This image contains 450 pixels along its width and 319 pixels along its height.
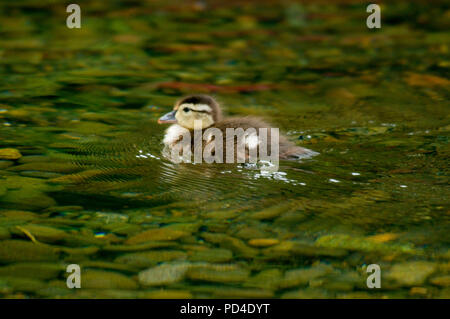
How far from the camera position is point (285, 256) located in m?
4.34

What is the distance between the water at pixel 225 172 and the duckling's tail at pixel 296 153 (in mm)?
75

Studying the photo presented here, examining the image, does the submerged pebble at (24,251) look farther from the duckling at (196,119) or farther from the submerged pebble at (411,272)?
the duckling at (196,119)

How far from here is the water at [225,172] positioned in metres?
4.20

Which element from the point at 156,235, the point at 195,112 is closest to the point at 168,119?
the point at 195,112

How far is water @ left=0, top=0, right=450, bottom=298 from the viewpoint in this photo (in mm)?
4195

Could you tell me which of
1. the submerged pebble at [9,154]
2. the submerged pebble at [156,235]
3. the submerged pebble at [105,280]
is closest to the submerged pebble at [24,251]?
the submerged pebble at [105,280]

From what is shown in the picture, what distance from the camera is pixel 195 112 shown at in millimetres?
6434

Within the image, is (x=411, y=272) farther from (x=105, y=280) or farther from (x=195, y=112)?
(x=195, y=112)

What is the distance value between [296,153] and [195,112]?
1063 millimetres

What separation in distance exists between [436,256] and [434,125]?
264cm

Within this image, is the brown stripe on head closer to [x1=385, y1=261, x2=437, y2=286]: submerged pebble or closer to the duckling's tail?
the duckling's tail

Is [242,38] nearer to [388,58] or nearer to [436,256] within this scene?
[388,58]

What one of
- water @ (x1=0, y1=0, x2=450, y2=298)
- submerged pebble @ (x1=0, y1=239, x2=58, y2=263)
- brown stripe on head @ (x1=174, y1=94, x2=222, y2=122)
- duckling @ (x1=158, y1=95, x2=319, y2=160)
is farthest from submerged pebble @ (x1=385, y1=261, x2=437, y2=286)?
brown stripe on head @ (x1=174, y1=94, x2=222, y2=122)

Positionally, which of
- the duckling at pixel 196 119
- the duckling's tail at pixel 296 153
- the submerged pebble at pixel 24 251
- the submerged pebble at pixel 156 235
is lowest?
the submerged pebble at pixel 24 251
